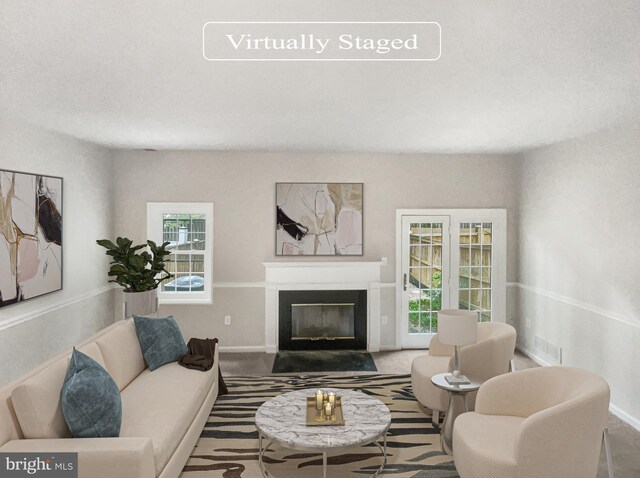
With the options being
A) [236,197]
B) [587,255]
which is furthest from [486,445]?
[236,197]

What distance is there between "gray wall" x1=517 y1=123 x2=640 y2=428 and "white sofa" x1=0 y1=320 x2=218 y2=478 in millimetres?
3629

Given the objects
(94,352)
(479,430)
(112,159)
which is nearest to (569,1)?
→ (479,430)

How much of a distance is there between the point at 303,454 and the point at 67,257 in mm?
3252

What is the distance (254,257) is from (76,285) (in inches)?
80.2

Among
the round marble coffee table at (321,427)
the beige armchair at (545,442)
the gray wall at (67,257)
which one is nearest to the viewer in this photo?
the beige armchair at (545,442)

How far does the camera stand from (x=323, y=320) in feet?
19.3

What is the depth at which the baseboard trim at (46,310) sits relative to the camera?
3.85 meters

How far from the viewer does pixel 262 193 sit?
19.1 feet

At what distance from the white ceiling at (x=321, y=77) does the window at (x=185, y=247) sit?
123 centimetres

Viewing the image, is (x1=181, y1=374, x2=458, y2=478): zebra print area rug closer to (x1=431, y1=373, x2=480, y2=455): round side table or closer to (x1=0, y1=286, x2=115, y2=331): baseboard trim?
(x1=431, y1=373, x2=480, y2=455): round side table

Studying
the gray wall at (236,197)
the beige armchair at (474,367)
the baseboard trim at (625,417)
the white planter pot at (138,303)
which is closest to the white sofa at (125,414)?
the white planter pot at (138,303)

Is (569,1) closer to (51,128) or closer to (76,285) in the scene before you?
(51,128)

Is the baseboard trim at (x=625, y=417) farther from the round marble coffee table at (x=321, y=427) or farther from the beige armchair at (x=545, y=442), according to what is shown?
the round marble coffee table at (x=321, y=427)

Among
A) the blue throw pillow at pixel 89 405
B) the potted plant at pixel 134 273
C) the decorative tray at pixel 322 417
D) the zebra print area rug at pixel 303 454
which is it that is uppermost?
the potted plant at pixel 134 273
